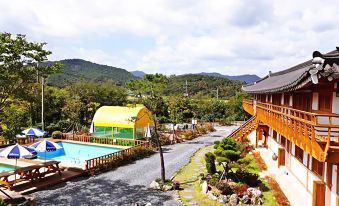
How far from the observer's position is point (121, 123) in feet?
103

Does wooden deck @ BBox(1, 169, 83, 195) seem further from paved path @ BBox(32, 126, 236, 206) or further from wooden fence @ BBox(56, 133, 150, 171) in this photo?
wooden fence @ BBox(56, 133, 150, 171)

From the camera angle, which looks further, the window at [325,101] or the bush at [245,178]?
the bush at [245,178]

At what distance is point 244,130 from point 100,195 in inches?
531

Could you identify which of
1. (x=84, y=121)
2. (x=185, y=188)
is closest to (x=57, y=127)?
(x=84, y=121)

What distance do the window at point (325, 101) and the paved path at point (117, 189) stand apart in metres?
8.08

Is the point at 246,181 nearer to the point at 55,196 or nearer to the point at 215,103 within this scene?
the point at 55,196

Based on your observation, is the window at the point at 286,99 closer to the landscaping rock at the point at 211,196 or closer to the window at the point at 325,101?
the window at the point at 325,101

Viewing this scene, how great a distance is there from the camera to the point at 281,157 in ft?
65.0

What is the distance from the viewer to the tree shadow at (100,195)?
596 inches

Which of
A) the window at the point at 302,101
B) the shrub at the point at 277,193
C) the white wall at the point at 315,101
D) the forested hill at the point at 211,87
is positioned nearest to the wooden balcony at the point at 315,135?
the white wall at the point at 315,101

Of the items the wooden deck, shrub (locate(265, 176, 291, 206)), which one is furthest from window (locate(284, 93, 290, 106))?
the wooden deck

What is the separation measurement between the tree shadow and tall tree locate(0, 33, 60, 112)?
17.9ft

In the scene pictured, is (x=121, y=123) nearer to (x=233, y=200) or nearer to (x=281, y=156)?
(x=281, y=156)

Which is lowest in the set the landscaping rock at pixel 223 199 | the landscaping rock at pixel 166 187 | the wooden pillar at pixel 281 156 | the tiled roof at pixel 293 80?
the landscaping rock at pixel 166 187
